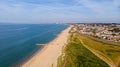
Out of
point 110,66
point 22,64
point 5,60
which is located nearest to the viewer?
point 110,66

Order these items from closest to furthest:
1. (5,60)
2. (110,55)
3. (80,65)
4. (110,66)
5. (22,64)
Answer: (80,65), (110,66), (22,64), (5,60), (110,55)

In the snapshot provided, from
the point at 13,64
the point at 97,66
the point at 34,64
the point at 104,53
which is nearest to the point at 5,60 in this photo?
the point at 13,64

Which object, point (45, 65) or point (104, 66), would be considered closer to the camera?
point (104, 66)

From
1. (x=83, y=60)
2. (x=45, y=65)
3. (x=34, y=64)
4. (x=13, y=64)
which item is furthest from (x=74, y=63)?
(x=13, y=64)

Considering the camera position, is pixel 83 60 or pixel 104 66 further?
pixel 83 60

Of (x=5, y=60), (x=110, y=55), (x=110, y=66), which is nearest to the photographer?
(x=110, y=66)

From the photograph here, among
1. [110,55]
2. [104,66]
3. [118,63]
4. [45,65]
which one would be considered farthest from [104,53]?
[45,65]

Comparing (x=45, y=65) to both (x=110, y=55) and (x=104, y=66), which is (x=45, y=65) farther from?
(x=110, y=55)

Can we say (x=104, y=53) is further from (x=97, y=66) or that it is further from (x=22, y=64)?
(x=22, y=64)
